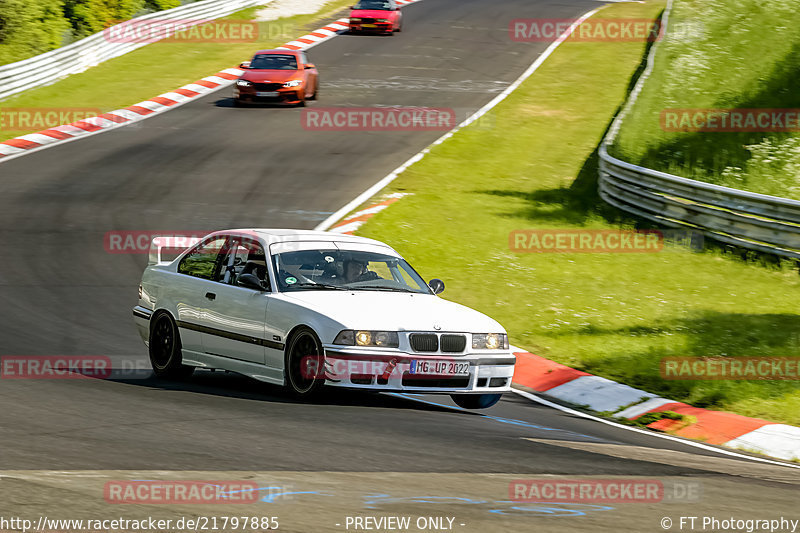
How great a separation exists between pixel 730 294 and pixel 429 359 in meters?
7.55

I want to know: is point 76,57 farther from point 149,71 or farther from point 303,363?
point 303,363

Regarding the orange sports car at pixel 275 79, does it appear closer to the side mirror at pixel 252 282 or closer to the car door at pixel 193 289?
the car door at pixel 193 289

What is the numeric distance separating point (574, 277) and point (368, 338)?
765 cm

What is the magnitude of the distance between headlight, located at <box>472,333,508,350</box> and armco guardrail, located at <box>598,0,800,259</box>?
8.59 meters

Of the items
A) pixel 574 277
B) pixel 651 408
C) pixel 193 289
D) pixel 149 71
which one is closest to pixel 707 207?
pixel 574 277

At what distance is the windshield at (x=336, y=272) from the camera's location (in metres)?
9.96

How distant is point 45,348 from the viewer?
11.0 m

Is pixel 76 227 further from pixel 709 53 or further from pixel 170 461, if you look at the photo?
pixel 709 53

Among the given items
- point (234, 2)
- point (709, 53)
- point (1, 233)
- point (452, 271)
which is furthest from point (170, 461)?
point (234, 2)

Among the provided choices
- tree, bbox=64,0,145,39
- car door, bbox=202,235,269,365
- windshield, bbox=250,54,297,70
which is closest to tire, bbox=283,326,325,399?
car door, bbox=202,235,269,365

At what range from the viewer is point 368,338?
909 centimetres

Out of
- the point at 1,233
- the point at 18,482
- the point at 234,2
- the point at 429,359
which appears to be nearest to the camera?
the point at 18,482

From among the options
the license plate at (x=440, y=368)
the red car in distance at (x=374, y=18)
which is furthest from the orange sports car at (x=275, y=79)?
the license plate at (x=440, y=368)

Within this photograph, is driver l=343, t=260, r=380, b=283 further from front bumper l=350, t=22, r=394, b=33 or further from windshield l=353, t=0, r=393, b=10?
windshield l=353, t=0, r=393, b=10
